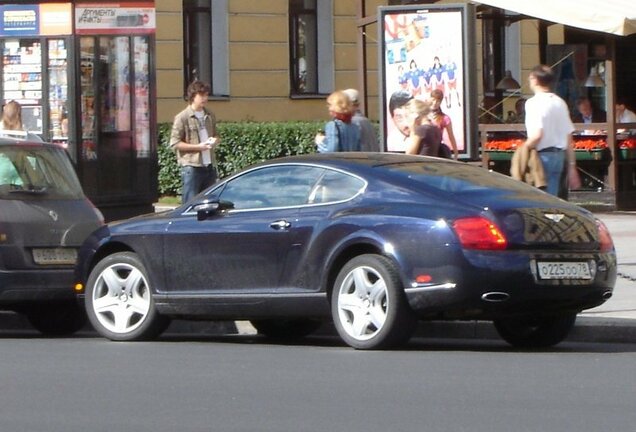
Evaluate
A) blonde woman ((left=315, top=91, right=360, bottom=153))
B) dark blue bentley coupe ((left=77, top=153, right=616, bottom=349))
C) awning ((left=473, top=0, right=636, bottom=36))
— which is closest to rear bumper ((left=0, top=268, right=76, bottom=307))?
dark blue bentley coupe ((left=77, top=153, right=616, bottom=349))

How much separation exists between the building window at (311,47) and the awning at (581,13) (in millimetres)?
8759

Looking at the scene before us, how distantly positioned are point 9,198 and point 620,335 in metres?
4.59

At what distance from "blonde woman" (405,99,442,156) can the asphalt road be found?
93.0 inches

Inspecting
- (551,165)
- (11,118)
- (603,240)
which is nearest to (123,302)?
(603,240)

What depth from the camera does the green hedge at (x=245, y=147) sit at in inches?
1033

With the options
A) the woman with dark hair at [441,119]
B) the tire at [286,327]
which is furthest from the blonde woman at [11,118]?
the tire at [286,327]

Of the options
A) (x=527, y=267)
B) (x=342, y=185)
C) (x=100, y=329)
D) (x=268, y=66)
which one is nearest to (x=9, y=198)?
(x=100, y=329)

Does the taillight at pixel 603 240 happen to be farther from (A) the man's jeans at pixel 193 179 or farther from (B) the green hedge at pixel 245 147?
(B) the green hedge at pixel 245 147

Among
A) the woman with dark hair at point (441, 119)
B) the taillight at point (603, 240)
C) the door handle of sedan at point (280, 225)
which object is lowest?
the taillight at point (603, 240)

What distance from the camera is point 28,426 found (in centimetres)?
800

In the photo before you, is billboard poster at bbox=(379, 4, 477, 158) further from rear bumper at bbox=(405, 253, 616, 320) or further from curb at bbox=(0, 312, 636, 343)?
rear bumper at bbox=(405, 253, 616, 320)

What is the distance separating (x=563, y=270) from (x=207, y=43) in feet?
60.4

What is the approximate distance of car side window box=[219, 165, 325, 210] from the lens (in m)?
11.6

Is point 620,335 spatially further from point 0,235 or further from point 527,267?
point 0,235
